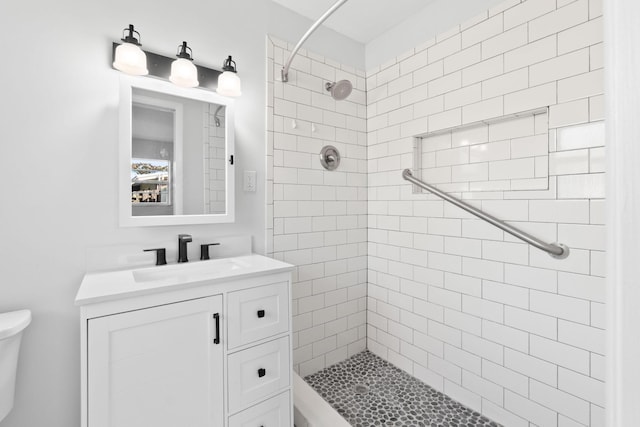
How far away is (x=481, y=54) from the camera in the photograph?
1614mm

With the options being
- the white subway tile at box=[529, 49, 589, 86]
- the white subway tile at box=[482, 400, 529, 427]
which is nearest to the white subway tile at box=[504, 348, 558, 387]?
the white subway tile at box=[482, 400, 529, 427]

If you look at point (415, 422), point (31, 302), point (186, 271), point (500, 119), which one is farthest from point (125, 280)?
point (500, 119)

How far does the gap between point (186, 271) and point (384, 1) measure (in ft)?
6.45

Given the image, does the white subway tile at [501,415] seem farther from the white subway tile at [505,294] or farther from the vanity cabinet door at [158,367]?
the vanity cabinet door at [158,367]

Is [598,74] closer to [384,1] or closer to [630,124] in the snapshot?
[384,1]

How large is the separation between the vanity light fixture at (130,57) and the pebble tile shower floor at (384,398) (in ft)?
6.62

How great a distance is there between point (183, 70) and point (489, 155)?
1648 millimetres

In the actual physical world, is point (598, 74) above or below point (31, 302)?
above

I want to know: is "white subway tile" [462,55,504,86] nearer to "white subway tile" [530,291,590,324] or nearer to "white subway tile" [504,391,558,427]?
"white subway tile" [530,291,590,324]

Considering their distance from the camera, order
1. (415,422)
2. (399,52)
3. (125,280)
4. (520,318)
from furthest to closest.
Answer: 1. (399,52)
2. (415,422)
3. (520,318)
4. (125,280)

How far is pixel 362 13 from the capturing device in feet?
6.44

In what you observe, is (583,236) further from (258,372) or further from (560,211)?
(258,372)

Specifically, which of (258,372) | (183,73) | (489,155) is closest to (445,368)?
(258,372)

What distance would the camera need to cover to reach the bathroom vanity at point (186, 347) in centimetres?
98
